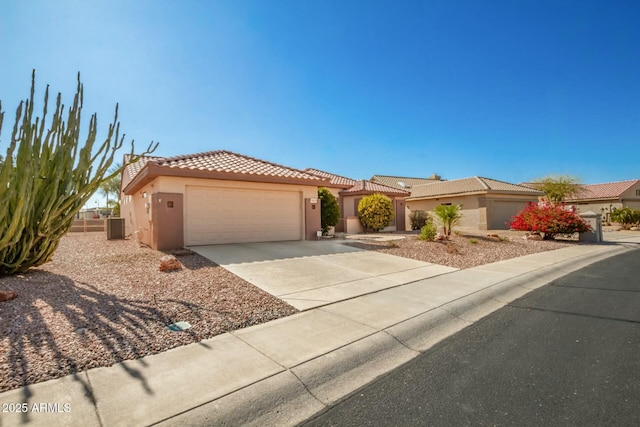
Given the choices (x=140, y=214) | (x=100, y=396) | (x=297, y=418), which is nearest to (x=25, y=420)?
(x=100, y=396)

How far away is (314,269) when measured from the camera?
8.37m

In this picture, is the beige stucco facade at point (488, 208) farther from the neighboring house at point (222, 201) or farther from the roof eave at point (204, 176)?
the roof eave at point (204, 176)

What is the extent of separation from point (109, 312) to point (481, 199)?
25634 mm

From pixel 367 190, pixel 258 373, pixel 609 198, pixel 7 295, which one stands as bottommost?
pixel 258 373

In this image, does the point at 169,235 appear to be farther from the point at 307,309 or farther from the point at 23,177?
the point at 307,309

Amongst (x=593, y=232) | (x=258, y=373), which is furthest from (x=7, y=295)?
(x=593, y=232)

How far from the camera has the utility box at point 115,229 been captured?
668 inches

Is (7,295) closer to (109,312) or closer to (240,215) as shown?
(109,312)

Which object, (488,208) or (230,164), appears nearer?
(230,164)

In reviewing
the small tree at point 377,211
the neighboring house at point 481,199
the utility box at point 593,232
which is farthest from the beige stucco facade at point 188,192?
the neighboring house at point 481,199

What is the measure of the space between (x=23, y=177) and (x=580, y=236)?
2250 centimetres

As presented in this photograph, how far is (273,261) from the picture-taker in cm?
914

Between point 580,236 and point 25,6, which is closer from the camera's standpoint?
point 25,6

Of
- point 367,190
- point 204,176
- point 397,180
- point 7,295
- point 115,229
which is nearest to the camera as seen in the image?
point 7,295
